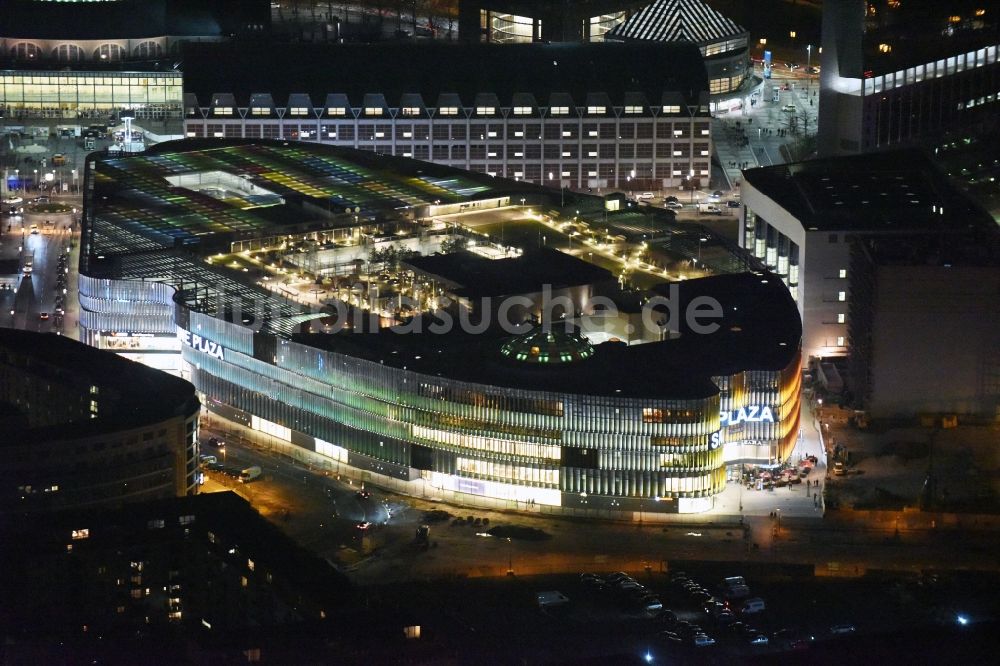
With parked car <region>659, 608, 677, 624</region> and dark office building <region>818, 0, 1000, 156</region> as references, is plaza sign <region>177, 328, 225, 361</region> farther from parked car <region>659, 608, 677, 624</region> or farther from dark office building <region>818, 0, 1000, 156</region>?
dark office building <region>818, 0, 1000, 156</region>

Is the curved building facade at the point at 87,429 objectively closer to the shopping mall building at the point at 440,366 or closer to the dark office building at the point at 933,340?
the shopping mall building at the point at 440,366

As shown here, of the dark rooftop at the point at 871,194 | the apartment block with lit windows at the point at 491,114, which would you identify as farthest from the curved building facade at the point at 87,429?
the apartment block with lit windows at the point at 491,114

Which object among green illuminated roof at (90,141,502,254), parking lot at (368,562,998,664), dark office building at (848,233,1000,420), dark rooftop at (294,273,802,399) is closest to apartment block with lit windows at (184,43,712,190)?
green illuminated roof at (90,141,502,254)

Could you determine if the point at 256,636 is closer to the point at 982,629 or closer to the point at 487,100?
the point at 982,629

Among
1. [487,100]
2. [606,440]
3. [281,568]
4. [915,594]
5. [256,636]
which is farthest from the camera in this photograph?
[487,100]

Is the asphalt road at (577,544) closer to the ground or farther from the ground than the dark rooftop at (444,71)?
closer to the ground

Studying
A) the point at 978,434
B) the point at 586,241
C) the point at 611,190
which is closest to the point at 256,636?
the point at 978,434
